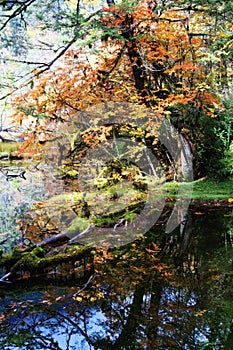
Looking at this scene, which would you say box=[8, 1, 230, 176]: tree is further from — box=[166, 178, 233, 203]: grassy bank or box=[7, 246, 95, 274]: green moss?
box=[7, 246, 95, 274]: green moss

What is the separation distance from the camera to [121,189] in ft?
32.1

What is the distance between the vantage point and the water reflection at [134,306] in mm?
3172

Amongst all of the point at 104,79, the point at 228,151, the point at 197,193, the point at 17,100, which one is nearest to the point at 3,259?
the point at 17,100

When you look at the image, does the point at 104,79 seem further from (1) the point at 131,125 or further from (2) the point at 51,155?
(2) the point at 51,155

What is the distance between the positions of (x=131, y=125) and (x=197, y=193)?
108 inches

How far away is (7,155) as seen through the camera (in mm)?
17594

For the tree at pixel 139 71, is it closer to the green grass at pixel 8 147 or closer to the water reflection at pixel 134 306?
the water reflection at pixel 134 306

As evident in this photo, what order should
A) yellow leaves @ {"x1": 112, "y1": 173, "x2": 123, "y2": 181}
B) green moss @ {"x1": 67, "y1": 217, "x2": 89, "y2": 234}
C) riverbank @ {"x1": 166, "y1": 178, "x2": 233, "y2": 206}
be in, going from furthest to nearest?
yellow leaves @ {"x1": 112, "y1": 173, "x2": 123, "y2": 181}, riverbank @ {"x1": 166, "y1": 178, "x2": 233, "y2": 206}, green moss @ {"x1": 67, "y1": 217, "x2": 89, "y2": 234}

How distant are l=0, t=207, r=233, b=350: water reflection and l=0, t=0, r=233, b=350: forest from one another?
0.06 ft

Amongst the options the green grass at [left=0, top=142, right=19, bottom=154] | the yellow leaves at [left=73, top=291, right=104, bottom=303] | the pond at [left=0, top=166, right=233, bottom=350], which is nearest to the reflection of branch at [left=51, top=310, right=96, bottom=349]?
the pond at [left=0, top=166, right=233, bottom=350]

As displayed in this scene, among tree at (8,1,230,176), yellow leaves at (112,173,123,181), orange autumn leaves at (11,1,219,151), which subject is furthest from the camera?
yellow leaves at (112,173,123,181)

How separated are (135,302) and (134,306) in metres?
0.09

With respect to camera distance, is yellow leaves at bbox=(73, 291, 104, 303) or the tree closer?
yellow leaves at bbox=(73, 291, 104, 303)

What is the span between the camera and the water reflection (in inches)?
125
